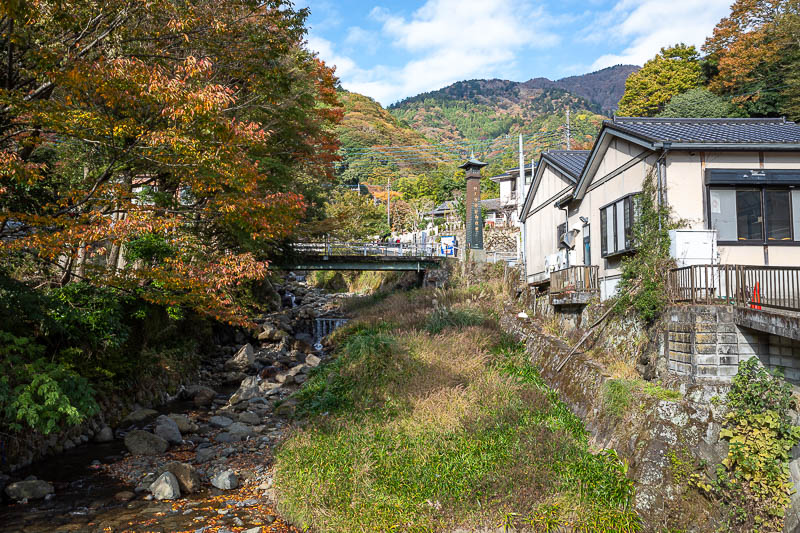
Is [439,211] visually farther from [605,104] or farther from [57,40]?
[605,104]

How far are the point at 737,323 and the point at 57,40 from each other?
12.3 meters

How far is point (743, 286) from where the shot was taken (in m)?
8.11

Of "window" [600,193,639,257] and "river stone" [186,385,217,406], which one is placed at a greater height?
"window" [600,193,639,257]

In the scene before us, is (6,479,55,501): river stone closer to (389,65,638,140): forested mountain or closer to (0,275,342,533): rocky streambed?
(0,275,342,533): rocky streambed

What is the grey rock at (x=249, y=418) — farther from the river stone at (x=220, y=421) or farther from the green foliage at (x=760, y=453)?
the green foliage at (x=760, y=453)

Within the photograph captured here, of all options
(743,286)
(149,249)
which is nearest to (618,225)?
(743,286)

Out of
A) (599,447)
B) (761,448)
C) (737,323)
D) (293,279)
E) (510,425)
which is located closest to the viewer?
(761,448)

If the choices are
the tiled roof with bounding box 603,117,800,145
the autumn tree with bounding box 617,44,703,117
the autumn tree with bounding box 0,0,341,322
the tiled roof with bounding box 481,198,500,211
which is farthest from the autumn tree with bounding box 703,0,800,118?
the autumn tree with bounding box 0,0,341,322

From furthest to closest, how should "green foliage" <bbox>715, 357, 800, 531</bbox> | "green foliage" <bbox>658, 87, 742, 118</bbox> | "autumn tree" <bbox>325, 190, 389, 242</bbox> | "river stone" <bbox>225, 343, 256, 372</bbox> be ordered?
1. "autumn tree" <bbox>325, 190, 389, 242</bbox>
2. "green foliage" <bbox>658, 87, 742, 118</bbox>
3. "river stone" <bbox>225, 343, 256, 372</bbox>
4. "green foliage" <bbox>715, 357, 800, 531</bbox>

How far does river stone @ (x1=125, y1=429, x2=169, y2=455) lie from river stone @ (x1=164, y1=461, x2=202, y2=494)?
1.34m

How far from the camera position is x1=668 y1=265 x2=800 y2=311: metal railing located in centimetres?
776

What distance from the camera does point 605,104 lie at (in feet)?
592

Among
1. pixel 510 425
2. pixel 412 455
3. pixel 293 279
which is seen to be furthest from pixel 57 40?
pixel 293 279

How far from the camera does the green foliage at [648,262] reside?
31.8 feet
